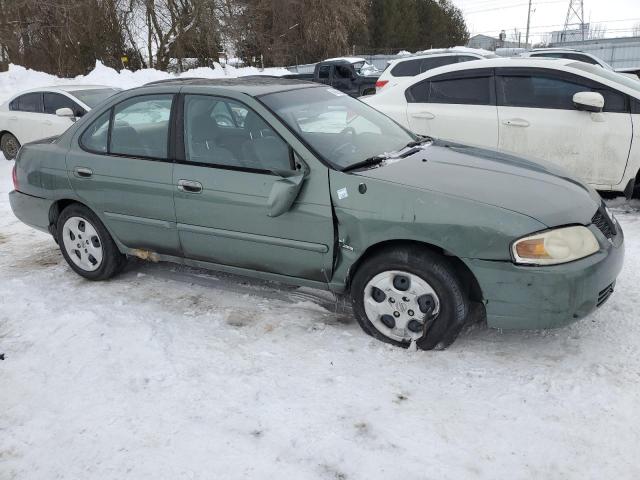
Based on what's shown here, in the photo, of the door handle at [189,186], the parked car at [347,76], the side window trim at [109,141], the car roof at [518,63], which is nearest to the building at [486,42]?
the parked car at [347,76]

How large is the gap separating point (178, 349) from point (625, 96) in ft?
16.3

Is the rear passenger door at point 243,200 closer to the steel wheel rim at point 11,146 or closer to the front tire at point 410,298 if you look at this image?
the front tire at point 410,298

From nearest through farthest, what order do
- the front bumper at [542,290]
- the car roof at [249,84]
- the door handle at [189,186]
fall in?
the front bumper at [542,290] < the door handle at [189,186] < the car roof at [249,84]

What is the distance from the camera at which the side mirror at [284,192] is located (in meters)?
3.54

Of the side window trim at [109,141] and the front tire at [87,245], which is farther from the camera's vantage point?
the front tire at [87,245]

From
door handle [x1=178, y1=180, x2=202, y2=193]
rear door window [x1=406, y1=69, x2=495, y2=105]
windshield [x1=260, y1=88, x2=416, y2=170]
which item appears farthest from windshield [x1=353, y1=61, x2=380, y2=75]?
door handle [x1=178, y1=180, x2=202, y2=193]

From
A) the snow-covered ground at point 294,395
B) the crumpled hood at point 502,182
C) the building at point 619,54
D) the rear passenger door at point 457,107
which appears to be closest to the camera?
the snow-covered ground at point 294,395

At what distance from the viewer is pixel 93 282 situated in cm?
473

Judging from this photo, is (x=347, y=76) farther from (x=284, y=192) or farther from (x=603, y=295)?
(x=603, y=295)

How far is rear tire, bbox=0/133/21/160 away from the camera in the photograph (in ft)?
35.1

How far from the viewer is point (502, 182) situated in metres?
3.42

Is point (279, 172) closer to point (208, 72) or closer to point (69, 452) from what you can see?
point (69, 452)

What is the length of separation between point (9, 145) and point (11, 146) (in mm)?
46

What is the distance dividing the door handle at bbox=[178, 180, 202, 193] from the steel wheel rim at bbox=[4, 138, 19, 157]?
8259 millimetres
